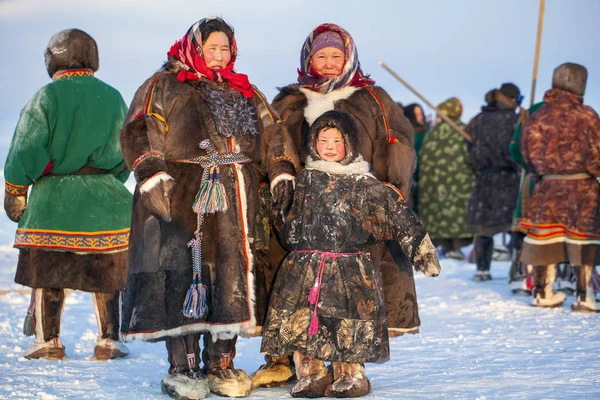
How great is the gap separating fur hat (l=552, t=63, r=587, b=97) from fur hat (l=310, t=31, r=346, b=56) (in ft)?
11.4

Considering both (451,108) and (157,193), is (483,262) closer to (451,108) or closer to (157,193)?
(451,108)

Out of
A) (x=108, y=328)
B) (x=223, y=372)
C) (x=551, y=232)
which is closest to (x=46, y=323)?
(x=108, y=328)

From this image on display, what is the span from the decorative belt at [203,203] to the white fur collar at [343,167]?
377 millimetres

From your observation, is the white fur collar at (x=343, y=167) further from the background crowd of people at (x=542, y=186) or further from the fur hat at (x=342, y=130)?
the background crowd of people at (x=542, y=186)

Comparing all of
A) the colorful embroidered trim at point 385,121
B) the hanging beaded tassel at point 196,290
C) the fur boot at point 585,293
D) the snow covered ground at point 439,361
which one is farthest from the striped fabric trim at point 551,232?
the hanging beaded tassel at point 196,290

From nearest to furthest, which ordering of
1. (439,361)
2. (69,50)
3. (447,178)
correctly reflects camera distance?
(439,361)
(69,50)
(447,178)

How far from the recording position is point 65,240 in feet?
19.1

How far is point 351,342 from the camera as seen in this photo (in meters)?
4.50

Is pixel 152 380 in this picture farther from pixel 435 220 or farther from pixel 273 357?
pixel 435 220

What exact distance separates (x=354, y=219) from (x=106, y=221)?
1.87m

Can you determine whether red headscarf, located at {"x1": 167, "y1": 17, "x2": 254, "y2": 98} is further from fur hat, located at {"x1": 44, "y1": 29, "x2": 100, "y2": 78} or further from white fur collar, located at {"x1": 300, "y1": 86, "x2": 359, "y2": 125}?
fur hat, located at {"x1": 44, "y1": 29, "x2": 100, "y2": 78}

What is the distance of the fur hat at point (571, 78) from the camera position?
7.90 metres

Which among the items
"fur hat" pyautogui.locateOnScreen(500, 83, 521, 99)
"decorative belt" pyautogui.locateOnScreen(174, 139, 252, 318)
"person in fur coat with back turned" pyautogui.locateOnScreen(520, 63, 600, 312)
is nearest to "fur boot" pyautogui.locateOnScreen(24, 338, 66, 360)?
"decorative belt" pyautogui.locateOnScreen(174, 139, 252, 318)

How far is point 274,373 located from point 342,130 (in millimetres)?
1218
